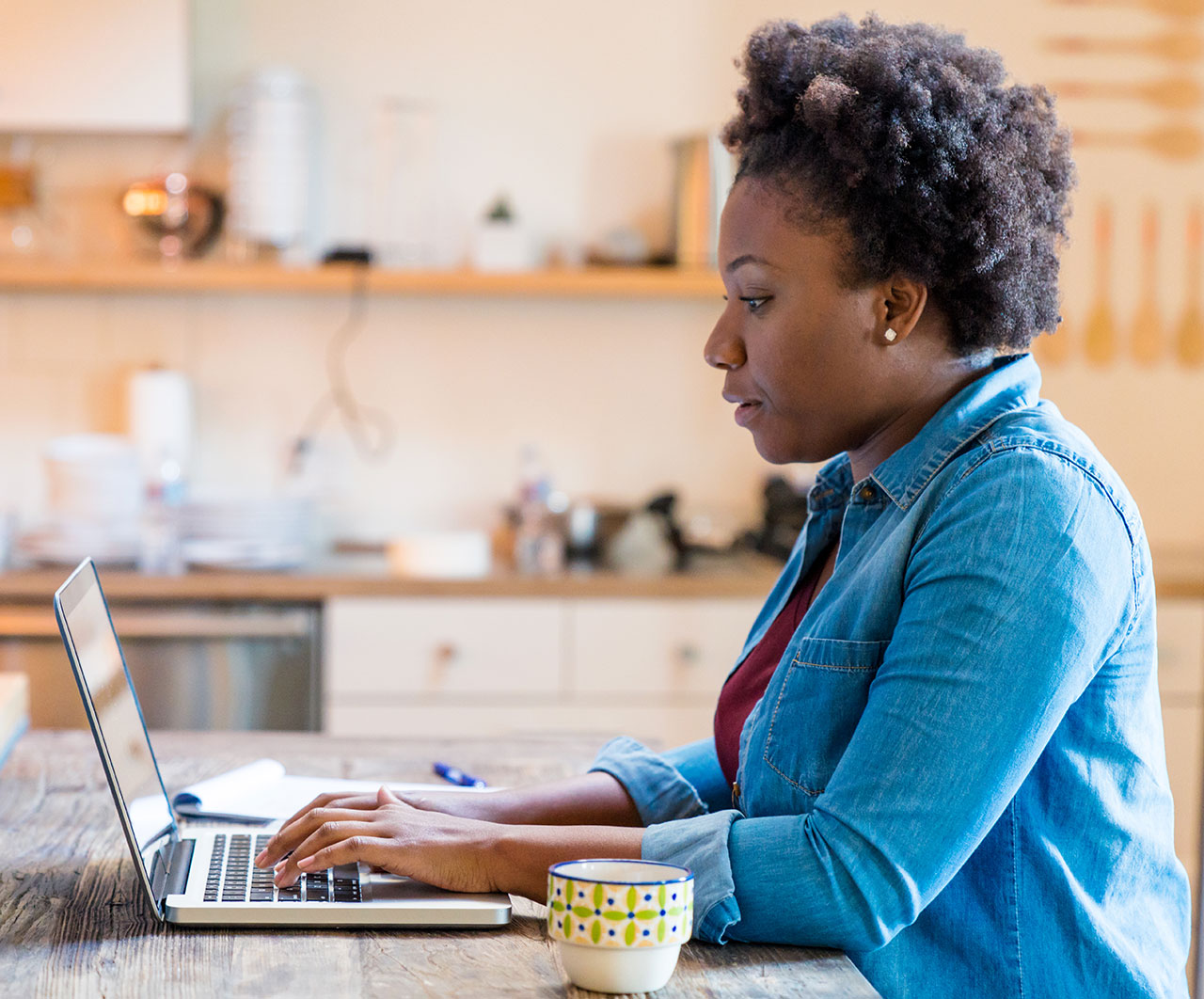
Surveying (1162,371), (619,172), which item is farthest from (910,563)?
(1162,371)

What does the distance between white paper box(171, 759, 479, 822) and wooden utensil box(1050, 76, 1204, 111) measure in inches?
112

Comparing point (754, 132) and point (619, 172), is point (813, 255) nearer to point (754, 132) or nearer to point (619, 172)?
point (754, 132)

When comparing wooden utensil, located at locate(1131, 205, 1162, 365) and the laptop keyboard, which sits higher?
wooden utensil, located at locate(1131, 205, 1162, 365)

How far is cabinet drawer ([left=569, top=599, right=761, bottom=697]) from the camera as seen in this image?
288cm

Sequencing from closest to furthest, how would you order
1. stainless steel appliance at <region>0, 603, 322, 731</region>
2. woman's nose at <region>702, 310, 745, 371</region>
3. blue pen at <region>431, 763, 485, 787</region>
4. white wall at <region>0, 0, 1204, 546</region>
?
1. woman's nose at <region>702, 310, 745, 371</region>
2. blue pen at <region>431, 763, 485, 787</region>
3. stainless steel appliance at <region>0, 603, 322, 731</region>
4. white wall at <region>0, 0, 1204, 546</region>

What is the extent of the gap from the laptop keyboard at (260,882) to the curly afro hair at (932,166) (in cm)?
62

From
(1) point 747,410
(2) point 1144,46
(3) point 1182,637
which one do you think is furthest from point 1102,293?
(1) point 747,410

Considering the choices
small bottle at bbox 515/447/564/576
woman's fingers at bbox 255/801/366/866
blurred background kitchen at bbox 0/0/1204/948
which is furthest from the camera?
small bottle at bbox 515/447/564/576

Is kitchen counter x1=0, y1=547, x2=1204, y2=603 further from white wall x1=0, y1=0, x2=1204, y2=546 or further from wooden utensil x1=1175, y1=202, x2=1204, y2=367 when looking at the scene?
wooden utensil x1=1175, y1=202, x2=1204, y2=367

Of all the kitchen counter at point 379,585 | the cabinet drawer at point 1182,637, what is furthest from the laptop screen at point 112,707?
the cabinet drawer at point 1182,637

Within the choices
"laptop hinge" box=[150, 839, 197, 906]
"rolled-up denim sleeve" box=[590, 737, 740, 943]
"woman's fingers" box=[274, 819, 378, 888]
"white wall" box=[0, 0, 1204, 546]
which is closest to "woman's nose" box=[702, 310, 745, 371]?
"rolled-up denim sleeve" box=[590, 737, 740, 943]

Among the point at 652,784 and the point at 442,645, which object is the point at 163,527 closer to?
the point at 442,645

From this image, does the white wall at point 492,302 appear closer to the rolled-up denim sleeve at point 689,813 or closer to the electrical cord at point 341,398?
the electrical cord at point 341,398

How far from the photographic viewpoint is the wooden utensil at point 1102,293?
3.51m
